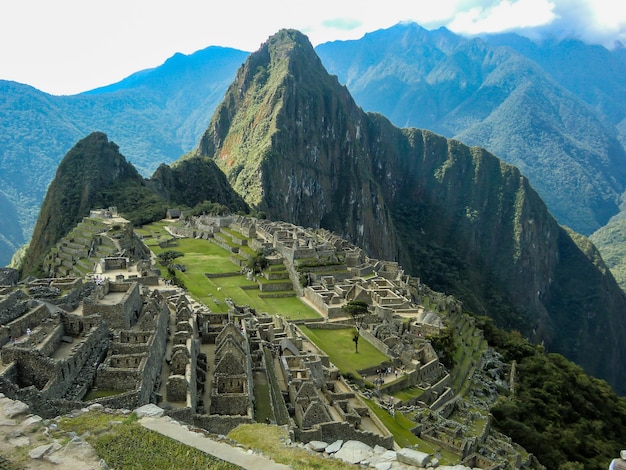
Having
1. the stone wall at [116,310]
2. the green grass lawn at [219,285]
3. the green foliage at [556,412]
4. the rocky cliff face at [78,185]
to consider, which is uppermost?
the rocky cliff face at [78,185]

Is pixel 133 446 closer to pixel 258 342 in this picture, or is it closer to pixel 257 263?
pixel 258 342

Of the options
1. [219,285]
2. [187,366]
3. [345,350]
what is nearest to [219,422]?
[187,366]

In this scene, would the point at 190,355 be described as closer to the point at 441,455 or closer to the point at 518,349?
the point at 441,455

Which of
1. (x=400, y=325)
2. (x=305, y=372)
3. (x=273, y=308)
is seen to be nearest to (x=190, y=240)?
(x=273, y=308)

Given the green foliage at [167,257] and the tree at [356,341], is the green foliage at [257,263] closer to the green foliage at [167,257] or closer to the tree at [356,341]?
the green foliage at [167,257]

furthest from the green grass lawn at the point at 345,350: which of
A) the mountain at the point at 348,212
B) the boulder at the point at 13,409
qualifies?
the mountain at the point at 348,212
